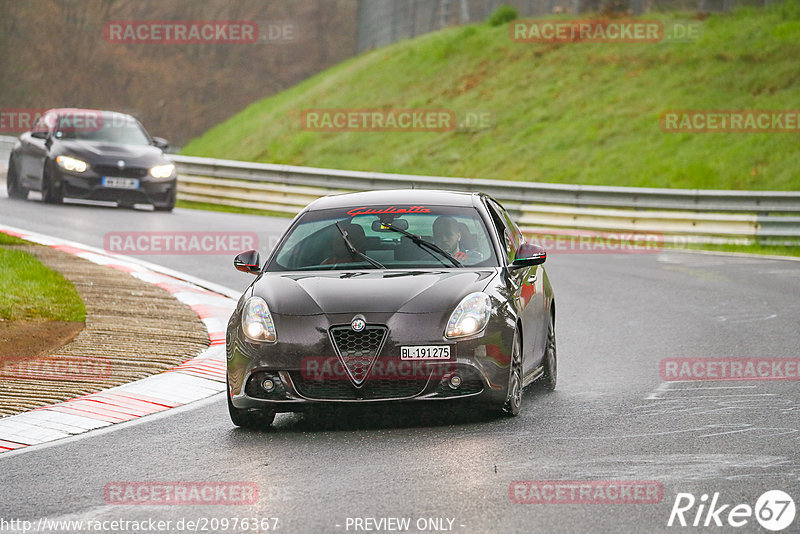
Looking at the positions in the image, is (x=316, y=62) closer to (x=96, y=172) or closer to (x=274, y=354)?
(x=96, y=172)

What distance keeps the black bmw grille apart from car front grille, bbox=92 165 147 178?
1573 cm

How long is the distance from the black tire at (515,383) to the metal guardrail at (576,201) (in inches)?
573

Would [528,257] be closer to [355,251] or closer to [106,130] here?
[355,251]

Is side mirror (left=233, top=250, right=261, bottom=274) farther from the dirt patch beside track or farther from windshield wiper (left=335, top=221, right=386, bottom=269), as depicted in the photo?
the dirt patch beside track

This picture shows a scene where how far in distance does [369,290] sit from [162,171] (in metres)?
15.8

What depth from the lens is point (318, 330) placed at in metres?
7.94

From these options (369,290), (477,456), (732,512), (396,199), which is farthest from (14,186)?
(732,512)

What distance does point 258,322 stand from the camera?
26.9 feet

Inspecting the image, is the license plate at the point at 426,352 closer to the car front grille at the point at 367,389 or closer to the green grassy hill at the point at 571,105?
the car front grille at the point at 367,389

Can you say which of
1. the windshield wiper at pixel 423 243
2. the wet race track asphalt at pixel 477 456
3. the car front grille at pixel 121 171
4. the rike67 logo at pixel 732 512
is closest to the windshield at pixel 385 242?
the windshield wiper at pixel 423 243

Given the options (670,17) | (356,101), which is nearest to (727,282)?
(670,17)

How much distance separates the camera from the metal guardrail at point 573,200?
22250 mm

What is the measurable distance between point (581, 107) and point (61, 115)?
15.4 meters

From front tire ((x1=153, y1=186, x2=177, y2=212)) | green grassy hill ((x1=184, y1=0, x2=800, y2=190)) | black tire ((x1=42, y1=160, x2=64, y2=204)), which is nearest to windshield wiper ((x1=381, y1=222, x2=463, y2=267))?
front tire ((x1=153, y1=186, x2=177, y2=212))
